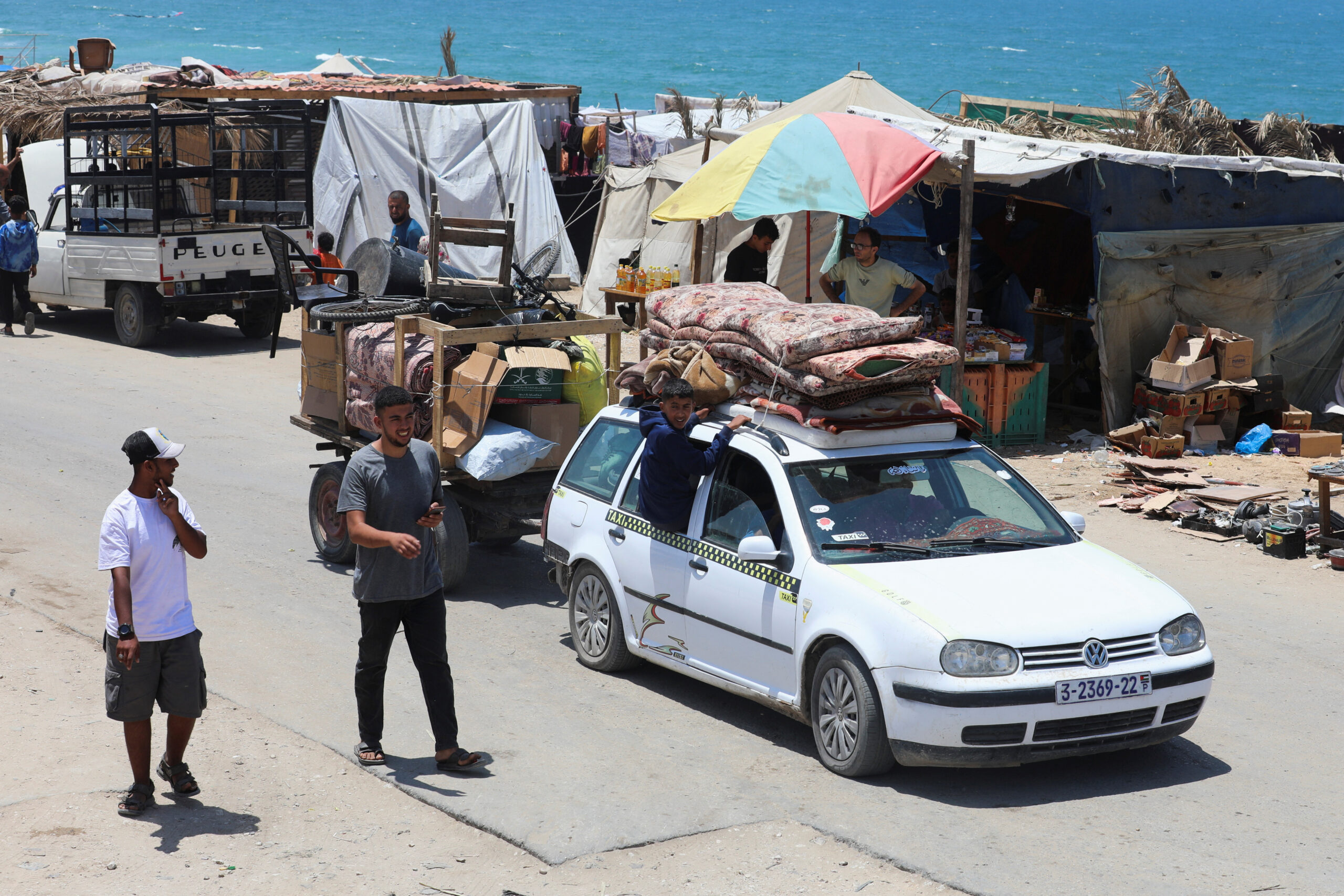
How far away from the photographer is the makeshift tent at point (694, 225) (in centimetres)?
1681

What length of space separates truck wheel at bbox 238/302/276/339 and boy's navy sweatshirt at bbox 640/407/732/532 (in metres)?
12.8

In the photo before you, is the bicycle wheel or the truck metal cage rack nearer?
the bicycle wheel

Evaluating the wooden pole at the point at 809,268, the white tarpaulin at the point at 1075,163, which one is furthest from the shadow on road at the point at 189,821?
the wooden pole at the point at 809,268

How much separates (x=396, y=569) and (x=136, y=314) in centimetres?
1369

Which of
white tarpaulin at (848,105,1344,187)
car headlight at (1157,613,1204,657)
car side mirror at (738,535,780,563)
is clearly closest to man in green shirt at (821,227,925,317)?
white tarpaulin at (848,105,1344,187)

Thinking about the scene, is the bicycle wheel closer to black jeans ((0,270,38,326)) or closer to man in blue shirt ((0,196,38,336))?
man in blue shirt ((0,196,38,336))

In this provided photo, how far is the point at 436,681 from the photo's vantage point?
6.07m

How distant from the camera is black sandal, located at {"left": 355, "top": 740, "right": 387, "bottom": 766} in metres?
6.16

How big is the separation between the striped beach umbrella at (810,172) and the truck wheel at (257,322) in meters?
8.09

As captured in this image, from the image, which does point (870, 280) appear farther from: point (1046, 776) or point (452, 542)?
point (1046, 776)

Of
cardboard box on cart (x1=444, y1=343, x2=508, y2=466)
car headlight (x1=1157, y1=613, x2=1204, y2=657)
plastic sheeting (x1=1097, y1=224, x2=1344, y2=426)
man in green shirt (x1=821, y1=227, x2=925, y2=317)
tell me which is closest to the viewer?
car headlight (x1=1157, y1=613, x2=1204, y2=657)

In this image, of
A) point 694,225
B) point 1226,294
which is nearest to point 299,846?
point 1226,294

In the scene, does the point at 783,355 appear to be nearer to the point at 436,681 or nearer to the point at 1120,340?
the point at 436,681

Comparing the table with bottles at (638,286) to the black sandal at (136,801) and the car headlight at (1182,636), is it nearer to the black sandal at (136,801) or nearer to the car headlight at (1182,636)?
the car headlight at (1182,636)
